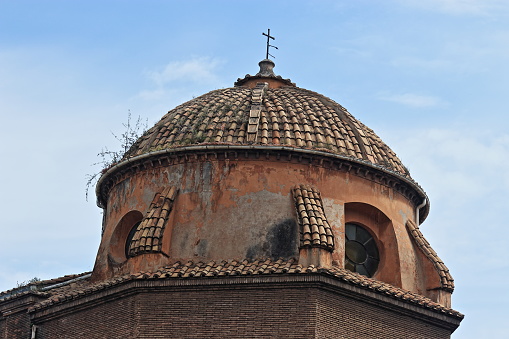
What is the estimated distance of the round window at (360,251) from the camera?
23.4 m

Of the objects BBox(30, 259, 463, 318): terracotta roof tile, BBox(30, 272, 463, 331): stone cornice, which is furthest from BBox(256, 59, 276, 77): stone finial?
BBox(30, 272, 463, 331): stone cornice

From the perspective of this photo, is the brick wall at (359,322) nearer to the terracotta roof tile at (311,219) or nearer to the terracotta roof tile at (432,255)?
the terracotta roof tile at (311,219)

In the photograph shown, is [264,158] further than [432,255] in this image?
No

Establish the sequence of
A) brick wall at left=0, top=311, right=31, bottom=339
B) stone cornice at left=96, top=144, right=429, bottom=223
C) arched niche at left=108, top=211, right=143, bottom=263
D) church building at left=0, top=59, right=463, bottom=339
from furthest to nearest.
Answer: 1. arched niche at left=108, top=211, right=143, bottom=263
2. brick wall at left=0, top=311, right=31, bottom=339
3. stone cornice at left=96, top=144, right=429, bottom=223
4. church building at left=0, top=59, right=463, bottom=339

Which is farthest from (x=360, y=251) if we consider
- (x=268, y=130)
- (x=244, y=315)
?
(x=244, y=315)

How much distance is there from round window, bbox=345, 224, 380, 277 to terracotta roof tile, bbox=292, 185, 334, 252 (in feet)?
4.16

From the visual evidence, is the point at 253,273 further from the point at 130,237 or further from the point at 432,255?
the point at 432,255

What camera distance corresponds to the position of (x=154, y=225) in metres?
22.5

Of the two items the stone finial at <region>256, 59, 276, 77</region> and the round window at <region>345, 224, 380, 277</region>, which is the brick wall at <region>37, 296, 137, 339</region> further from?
the stone finial at <region>256, 59, 276, 77</region>

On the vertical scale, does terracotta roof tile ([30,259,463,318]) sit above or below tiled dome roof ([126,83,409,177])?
below

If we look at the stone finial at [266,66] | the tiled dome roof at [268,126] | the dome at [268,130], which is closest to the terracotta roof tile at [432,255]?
the dome at [268,130]

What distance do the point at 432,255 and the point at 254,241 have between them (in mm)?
4098

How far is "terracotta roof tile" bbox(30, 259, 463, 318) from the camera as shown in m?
21.0

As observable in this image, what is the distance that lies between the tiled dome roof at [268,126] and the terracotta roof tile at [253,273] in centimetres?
267
